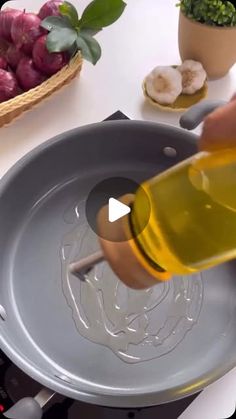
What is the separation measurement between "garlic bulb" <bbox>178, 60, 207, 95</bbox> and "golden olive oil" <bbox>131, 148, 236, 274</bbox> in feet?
1.08

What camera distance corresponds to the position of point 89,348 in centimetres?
59

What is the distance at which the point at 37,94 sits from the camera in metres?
0.70

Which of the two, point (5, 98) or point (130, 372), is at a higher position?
point (5, 98)

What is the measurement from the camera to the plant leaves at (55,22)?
0.69 meters

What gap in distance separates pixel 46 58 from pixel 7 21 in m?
0.09

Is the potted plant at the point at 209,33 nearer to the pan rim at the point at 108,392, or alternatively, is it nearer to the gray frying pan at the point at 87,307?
the gray frying pan at the point at 87,307

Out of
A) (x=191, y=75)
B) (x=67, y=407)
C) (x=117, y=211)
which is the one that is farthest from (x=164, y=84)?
(x=67, y=407)

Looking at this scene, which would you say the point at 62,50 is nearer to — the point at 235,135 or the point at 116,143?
the point at 116,143

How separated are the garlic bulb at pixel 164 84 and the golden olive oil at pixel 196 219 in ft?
1.01

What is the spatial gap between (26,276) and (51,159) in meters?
0.15

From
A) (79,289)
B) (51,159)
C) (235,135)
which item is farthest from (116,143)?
(235,135)

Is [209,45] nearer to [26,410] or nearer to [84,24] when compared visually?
[84,24]

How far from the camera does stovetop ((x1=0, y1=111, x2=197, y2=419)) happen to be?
546 mm

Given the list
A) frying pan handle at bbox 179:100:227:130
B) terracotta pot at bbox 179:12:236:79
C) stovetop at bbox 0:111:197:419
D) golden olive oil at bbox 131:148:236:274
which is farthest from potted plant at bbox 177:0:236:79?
stovetop at bbox 0:111:197:419
